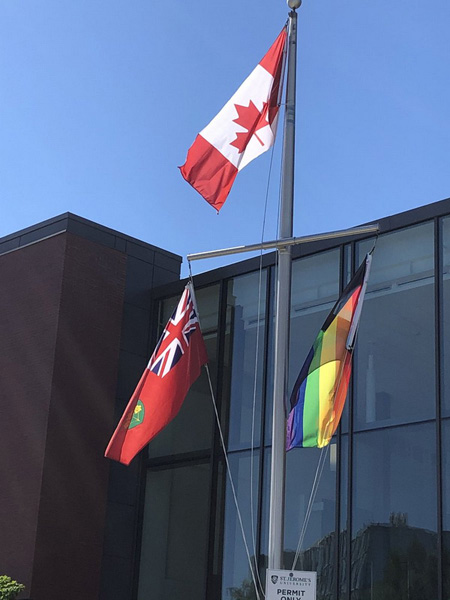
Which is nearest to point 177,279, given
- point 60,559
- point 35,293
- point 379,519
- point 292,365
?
point 35,293

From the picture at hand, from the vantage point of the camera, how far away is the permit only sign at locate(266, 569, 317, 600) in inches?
372

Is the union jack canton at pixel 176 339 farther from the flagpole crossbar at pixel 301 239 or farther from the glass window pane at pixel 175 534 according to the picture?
the glass window pane at pixel 175 534

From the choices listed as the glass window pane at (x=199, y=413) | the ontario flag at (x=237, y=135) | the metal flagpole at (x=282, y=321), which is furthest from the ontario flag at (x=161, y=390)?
the glass window pane at (x=199, y=413)

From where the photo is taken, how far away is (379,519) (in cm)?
1547

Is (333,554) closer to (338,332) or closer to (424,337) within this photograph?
(424,337)

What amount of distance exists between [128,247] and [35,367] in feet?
10.2

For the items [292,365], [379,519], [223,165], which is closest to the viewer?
[223,165]

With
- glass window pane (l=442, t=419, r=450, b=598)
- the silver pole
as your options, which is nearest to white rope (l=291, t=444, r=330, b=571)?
glass window pane (l=442, t=419, r=450, b=598)

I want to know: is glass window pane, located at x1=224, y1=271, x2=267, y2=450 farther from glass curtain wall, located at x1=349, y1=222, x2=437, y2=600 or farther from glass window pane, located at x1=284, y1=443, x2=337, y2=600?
glass curtain wall, located at x1=349, y1=222, x2=437, y2=600

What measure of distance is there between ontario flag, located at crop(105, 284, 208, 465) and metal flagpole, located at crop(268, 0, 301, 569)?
110 centimetres

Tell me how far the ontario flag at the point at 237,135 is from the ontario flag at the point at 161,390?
1.53m

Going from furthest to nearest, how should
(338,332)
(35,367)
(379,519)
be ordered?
(35,367) < (379,519) < (338,332)

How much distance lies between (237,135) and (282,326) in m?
2.32

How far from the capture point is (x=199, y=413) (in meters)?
19.5
